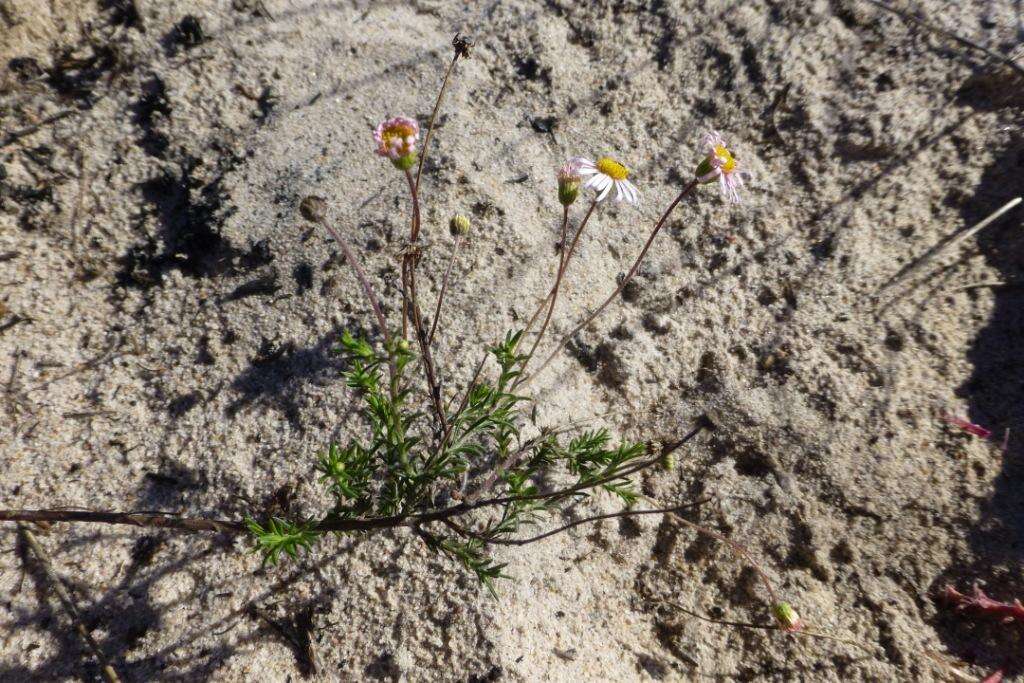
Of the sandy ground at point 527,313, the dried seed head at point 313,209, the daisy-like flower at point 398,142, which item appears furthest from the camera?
the dried seed head at point 313,209

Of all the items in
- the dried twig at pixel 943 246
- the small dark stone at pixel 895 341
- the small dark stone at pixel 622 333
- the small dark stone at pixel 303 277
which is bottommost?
the small dark stone at pixel 303 277

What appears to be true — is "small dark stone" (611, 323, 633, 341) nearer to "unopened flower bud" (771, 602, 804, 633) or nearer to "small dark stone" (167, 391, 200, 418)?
"unopened flower bud" (771, 602, 804, 633)

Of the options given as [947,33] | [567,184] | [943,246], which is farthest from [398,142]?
[947,33]

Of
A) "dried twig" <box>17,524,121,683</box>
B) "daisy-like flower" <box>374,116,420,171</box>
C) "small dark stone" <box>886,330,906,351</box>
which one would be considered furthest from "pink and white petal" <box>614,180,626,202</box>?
"dried twig" <box>17,524,121,683</box>

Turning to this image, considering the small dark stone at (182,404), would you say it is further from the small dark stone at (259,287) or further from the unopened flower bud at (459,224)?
the unopened flower bud at (459,224)

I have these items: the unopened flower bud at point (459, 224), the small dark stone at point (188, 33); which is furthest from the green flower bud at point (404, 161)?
the small dark stone at point (188, 33)

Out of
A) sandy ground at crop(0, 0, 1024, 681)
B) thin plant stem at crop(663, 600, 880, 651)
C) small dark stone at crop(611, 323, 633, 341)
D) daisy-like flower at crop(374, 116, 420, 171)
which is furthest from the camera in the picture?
small dark stone at crop(611, 323, 633, 341)

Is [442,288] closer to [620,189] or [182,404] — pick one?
[620,189]

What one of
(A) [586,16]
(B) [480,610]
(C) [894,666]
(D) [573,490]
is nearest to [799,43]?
(A) [586,16]
